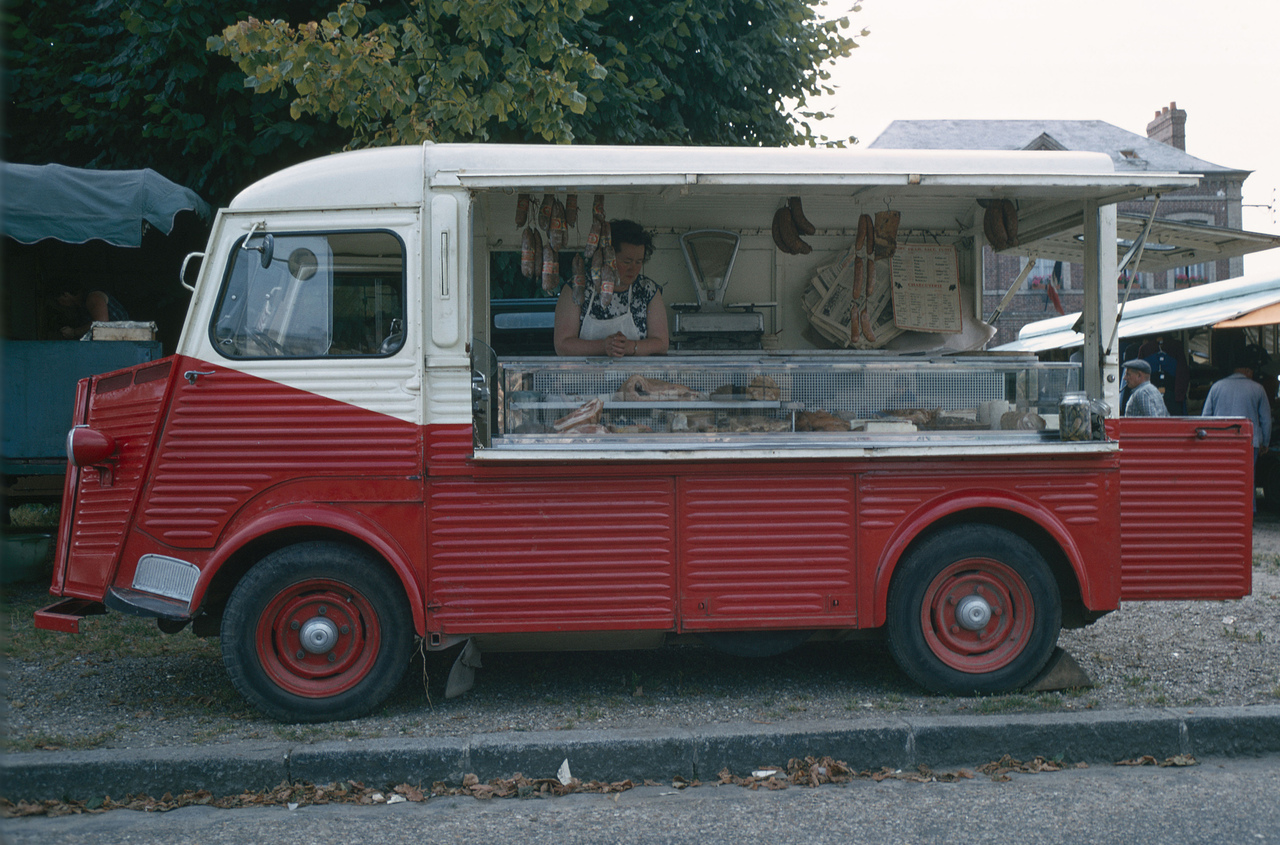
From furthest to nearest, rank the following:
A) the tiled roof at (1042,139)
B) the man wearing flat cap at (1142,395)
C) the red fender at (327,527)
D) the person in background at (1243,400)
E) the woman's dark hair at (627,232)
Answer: the tiled roof at (1042,139) → the person in background at (1243,400) → the man wearing flat cap at (1142,395) → the woman's dark hair at (627,232) → the red fender at (327,527)

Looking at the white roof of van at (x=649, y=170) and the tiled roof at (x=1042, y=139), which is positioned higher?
the tiled roof at (x=1042, y=139)

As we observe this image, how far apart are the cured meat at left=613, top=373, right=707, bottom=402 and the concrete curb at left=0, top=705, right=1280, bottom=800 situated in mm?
1596

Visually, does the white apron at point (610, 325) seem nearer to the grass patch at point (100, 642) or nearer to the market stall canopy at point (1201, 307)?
the grass patch at point (100, 642)

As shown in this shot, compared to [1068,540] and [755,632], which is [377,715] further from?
[1068,540]

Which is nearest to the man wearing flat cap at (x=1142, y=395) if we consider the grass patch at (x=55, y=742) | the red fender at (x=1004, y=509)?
the red fender at (x=1004, y=509)

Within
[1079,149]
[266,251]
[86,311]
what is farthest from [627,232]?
[1079,149]

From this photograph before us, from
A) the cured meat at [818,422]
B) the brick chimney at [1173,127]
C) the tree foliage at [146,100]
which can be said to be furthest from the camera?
the brick chimney at [1173,127]

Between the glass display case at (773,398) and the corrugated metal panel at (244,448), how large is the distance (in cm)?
61

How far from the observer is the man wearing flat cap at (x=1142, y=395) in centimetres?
855

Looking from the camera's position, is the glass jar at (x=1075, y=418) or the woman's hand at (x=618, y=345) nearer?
the glass jar at (x=1075, y=418)

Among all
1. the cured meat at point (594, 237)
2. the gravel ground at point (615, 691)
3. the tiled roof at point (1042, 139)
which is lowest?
the gravel ground at point (615, 691)

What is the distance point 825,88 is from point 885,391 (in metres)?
7.42

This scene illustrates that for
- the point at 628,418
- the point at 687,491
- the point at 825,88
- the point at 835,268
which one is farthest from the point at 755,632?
the point at 825,88

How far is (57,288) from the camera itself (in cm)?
932
